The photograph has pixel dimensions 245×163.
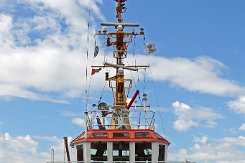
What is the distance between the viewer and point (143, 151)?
124ft

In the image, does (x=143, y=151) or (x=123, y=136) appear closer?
(x=123, y=136)

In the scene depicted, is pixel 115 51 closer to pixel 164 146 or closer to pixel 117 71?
pixel 117 71

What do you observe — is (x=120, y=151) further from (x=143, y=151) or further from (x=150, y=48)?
(x=150, y=48)

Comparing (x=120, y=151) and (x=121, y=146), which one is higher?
(x=121, y=146)

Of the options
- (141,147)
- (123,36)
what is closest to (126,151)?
(141,147)

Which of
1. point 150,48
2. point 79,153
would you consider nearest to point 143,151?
point 79,153

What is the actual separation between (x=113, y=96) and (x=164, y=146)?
358 inches

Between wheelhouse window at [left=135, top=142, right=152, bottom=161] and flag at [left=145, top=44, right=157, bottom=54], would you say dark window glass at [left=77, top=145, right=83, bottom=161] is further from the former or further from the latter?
flag at [left=145, top=44, right=157, bottom=54]

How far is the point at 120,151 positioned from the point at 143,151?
1717mm

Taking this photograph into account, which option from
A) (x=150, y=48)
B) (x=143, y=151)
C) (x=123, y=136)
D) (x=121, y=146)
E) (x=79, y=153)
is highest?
(x=150, y=48)

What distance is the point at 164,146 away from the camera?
37375 millimetres

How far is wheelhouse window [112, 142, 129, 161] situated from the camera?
36625mm

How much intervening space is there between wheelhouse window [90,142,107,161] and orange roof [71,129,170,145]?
93cm

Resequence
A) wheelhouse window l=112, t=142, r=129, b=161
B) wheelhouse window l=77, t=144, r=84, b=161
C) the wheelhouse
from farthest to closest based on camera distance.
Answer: wheelhouse window l=77, t=144, r=84, b=161
wheelhouse window l=112, t=142, r=129, b=161
the wheelhouse
